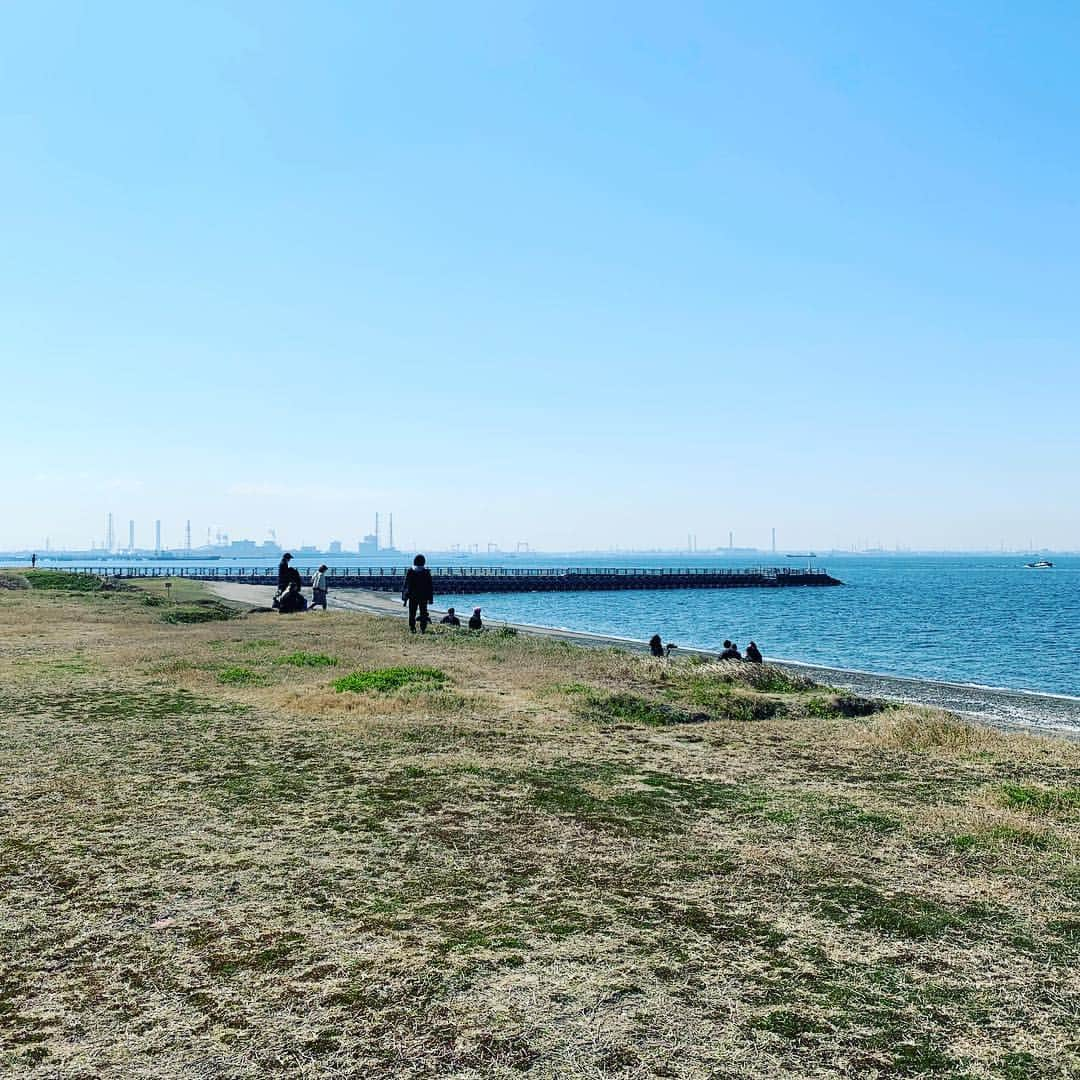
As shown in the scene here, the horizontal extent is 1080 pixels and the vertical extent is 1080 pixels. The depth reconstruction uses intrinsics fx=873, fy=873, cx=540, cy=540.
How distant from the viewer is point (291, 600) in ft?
118

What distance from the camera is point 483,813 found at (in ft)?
27.1

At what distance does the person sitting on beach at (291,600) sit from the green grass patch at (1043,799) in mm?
29857

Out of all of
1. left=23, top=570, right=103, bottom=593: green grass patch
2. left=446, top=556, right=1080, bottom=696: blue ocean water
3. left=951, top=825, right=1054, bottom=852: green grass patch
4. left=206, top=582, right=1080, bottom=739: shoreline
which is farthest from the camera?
left=23, top=570, right=103, bottom=593: green grass patch

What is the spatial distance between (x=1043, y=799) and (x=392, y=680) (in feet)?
34.8

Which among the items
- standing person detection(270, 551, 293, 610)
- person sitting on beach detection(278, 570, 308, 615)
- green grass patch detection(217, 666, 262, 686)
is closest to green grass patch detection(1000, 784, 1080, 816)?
green grass patch detection(217, 666, 262, 686)

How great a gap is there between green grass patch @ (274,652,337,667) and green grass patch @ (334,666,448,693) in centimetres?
173

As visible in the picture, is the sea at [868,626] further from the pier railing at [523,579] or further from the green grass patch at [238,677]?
the green grass patch at [238,677]

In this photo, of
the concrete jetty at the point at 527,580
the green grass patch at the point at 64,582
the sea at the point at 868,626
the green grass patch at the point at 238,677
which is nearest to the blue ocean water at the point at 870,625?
the sea at the point at 868,626

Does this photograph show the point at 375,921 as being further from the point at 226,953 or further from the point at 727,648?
the point at 727,648

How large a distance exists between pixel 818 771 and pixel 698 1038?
660 cm

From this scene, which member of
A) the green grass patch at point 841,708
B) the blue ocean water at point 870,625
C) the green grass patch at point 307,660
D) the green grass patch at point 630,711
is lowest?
the blue ocean water at point 870,625

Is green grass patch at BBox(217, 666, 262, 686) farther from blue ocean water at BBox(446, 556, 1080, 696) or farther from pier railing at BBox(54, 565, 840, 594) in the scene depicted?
pier railing at BBox(54, 565, 840, 594)

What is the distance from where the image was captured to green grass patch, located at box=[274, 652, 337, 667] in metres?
18.5

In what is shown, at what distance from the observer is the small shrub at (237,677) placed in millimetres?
16250
